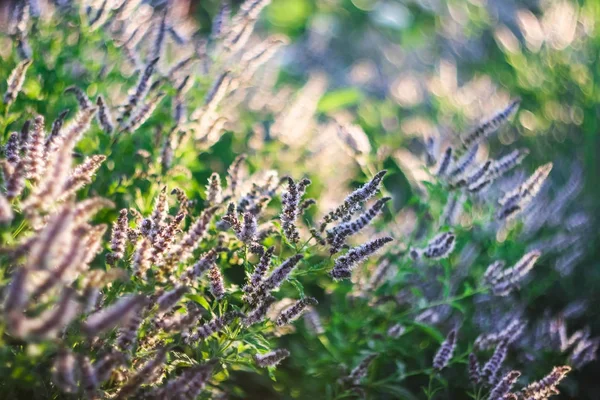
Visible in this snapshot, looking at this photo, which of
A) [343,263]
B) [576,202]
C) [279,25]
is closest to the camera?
[343,263]

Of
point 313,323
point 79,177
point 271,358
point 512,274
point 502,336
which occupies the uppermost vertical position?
point 79,177

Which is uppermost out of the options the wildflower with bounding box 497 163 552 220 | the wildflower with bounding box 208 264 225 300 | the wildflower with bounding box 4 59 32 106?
the wildflower with bounding box 4 59 32 106

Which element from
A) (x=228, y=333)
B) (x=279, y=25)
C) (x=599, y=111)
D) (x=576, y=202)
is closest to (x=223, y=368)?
(x=228, y=333)

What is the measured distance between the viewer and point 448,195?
272cm

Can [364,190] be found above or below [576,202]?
above

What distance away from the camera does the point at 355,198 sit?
5.89ft

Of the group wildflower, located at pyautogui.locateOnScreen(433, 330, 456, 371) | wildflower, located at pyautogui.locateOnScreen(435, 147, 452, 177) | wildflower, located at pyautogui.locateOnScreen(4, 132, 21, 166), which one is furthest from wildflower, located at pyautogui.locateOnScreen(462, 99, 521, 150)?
wildflower, located at pyautogui.locateOnScreen(4, 132, 21, 166)

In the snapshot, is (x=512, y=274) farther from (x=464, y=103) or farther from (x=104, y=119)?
(x=464, y=103)

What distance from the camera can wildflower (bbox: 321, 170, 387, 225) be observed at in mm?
1783

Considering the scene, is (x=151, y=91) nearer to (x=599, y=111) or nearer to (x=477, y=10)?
(x=599, y=111)

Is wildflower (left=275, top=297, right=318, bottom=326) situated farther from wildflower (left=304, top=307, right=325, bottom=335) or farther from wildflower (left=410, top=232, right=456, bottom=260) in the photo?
wildflower (left=304, top=307, right=325, bottom=335)

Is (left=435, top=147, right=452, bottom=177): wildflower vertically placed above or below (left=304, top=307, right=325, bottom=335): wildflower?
above

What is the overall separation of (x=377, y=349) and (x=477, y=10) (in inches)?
169

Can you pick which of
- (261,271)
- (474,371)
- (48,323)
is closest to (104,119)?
(261,271)
